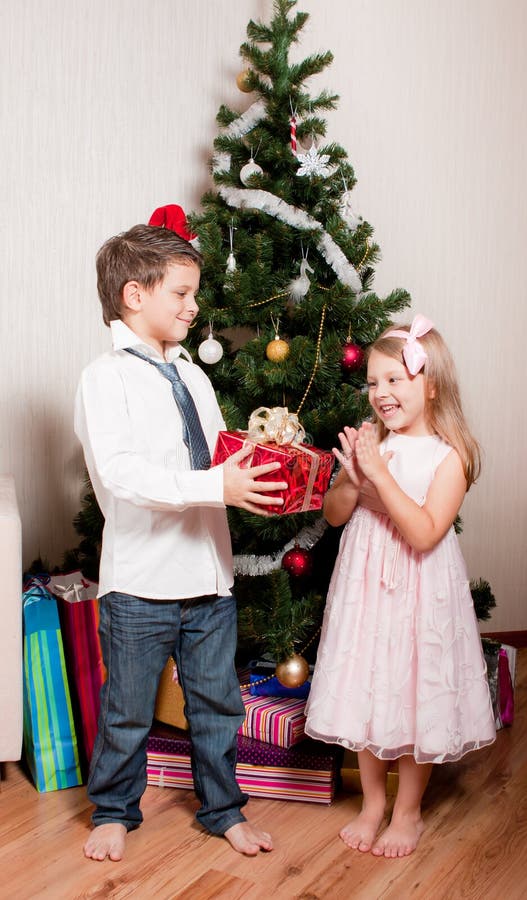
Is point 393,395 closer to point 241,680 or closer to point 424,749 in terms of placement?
point 424,749

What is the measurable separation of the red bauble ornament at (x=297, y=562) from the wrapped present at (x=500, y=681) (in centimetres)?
66

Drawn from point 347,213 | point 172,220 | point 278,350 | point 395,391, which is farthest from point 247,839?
point 347,213

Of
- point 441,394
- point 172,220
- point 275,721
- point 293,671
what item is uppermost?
point 172,220

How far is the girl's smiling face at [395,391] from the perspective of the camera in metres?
1.69

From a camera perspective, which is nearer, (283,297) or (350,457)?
(350,457)

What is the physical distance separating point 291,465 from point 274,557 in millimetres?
555

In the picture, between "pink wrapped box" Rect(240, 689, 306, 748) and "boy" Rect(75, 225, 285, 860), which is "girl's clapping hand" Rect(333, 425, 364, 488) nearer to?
"boy" Rect(75, 225, 285, 860)

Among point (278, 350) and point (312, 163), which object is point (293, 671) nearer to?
point (278, 350)

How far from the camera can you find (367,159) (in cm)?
273

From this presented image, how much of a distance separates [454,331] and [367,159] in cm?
60

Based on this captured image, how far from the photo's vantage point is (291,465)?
152cm

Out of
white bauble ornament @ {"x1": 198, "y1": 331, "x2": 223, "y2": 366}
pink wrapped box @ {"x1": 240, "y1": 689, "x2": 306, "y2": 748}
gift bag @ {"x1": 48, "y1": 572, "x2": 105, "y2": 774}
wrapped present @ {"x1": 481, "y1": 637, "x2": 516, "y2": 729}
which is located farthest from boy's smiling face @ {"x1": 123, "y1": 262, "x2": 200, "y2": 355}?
wrapped present @ {"x1": 481, "y1": 637, "x2": 516, "y2": 729}

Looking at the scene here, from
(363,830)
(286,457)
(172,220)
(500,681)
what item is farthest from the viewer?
(500,681)

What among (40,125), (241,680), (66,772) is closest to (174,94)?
(40,125)
